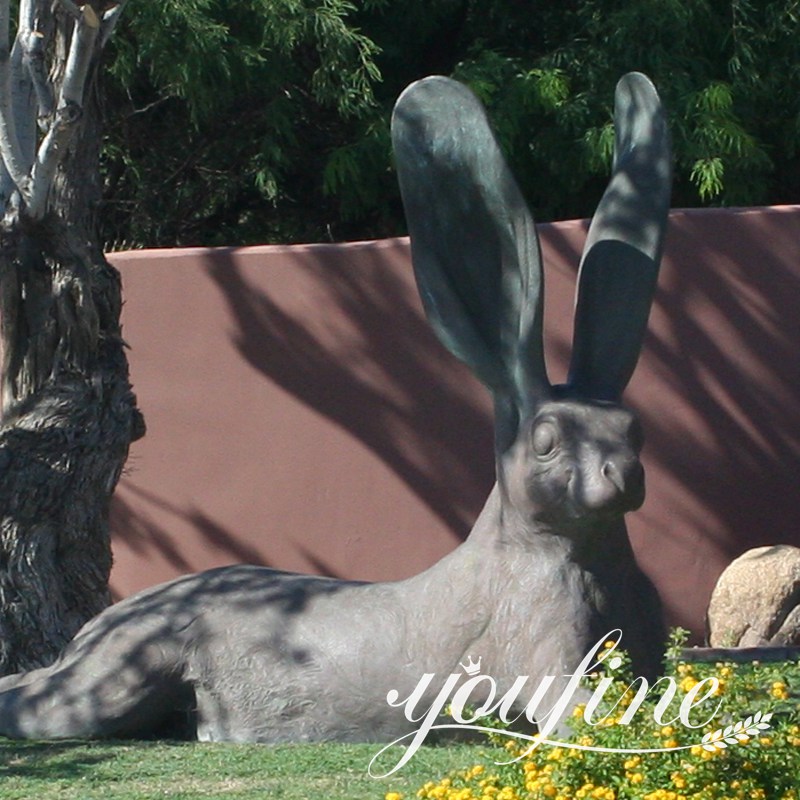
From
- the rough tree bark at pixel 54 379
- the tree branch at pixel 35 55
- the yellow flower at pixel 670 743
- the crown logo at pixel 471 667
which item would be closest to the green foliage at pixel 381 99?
the rough tree bark at pixel 54 379

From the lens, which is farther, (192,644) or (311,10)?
(311,10)

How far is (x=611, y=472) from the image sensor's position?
4.54 m

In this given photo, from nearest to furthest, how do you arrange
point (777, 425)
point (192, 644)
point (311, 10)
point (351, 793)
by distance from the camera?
point (351, 793) → point (192, 644) → point (777, 425) → point (311, 10)

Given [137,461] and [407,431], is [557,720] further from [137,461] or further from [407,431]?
[137,461]

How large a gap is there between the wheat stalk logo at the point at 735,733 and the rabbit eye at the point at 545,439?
108cm

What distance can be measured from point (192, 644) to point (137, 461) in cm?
316

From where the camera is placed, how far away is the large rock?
7.53 metres

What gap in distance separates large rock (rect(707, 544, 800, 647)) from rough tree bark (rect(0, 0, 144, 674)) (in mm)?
2826

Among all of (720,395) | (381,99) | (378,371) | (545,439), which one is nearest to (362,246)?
(378,371)

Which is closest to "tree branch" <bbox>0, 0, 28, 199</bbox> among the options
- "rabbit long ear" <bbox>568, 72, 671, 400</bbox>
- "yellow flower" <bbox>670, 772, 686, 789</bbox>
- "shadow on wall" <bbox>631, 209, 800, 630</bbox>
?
"rabbit long ear" <bbox>568, 72, 671, 400</bbox>

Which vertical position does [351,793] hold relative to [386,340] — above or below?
below

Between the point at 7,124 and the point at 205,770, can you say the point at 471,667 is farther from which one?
the point at 7,124

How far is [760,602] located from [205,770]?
358 cm

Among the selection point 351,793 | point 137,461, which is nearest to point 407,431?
point 137,461
